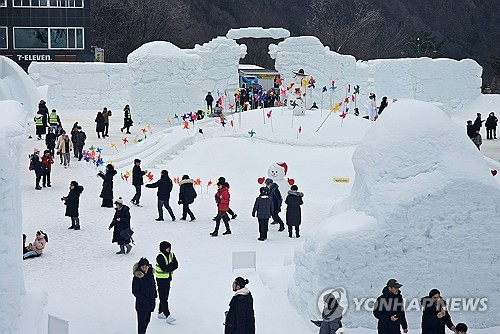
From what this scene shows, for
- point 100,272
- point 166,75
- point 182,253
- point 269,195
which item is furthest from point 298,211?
point 166,75

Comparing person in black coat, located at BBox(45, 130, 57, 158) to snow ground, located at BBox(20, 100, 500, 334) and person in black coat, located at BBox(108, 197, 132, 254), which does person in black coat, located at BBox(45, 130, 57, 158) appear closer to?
snow ground, located at BBox(20, 100, 500, 334)

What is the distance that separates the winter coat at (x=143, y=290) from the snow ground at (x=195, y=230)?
0.75 m

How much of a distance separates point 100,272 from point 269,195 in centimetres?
416

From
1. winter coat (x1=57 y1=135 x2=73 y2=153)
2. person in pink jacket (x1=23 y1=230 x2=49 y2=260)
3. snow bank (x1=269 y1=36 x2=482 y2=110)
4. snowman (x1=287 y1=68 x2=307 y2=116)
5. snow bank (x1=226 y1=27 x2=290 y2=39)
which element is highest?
snow bank (x1=226 y1=27 x2=290 y2=39)

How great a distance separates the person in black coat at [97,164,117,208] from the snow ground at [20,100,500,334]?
29 centimetres

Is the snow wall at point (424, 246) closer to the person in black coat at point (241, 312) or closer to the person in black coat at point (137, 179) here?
the person in black coat at point (241, 312)

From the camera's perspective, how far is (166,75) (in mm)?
33375

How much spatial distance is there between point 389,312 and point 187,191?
8472 mm

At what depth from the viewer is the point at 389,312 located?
9.62m

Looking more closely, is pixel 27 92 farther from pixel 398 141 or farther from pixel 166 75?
pixel 398 141

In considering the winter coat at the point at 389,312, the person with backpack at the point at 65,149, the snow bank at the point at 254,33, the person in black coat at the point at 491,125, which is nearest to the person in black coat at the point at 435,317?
the winter coat at the point at 389,312

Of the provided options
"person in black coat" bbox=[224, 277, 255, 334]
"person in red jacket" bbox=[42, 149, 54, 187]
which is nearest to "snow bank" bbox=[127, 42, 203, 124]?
"person in red jacket" bbox=[42, 149, 54, 187]

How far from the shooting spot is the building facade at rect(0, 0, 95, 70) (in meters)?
47.9

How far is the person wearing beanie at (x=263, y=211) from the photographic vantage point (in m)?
16.0
